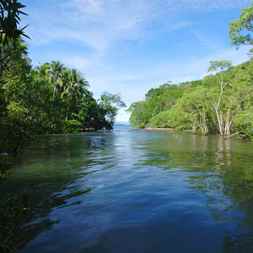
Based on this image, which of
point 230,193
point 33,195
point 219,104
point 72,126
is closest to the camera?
point 33,195

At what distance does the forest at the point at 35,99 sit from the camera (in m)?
8.91

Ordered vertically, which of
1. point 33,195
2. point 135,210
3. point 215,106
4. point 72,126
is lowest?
point 135,210

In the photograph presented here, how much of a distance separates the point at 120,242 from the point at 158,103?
10558 centimetres

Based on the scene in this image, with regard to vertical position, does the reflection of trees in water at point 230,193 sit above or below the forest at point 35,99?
below

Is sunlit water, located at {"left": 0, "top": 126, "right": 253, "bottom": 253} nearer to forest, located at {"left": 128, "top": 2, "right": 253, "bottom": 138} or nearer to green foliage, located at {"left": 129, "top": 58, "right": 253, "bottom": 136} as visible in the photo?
forest, located at {"left": 128, "top": 2, "right": 253, "bottom": 138}

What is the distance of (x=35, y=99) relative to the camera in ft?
80.6

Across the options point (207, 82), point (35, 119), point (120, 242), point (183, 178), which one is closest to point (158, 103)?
point (207, 82)

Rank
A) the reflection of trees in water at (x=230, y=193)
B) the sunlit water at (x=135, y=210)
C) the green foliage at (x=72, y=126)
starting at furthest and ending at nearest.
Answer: the green foliage at (x=72, y=126), the reflection of trees in water at (x=230, y=193), the sunlit water at (x=135, y=210)

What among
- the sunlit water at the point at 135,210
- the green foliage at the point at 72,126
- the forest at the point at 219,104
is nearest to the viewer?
the sunlit water at the point at 135,210

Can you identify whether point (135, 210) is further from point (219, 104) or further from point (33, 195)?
point (219, 104)

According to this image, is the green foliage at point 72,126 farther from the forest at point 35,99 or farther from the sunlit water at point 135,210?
the sunlit water at point 135,210

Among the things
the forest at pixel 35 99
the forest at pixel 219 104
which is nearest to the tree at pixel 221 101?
the forest at pixel 219 104

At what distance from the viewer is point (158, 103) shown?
11038 cm

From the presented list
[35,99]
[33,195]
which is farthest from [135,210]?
[35,99]
